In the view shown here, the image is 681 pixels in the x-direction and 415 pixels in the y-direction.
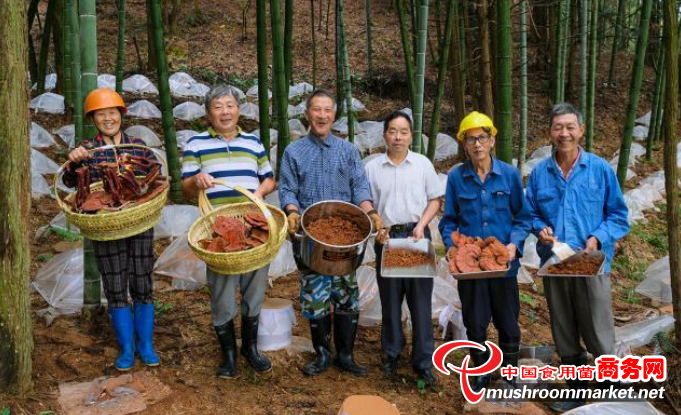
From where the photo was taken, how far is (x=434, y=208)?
2854mm

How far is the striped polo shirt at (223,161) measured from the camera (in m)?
2.77

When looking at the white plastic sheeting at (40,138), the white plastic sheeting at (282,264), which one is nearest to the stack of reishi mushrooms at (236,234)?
the white plastic sheeting at (282,264)

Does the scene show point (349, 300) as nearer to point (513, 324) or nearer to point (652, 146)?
point (513, 324)

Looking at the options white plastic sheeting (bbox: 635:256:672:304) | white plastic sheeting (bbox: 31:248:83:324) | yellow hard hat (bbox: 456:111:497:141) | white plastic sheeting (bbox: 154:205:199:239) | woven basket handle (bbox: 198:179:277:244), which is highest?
yellow hard hat (bbox: 456:111:497:141)

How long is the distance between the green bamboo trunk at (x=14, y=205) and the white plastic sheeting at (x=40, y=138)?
4366 millimetres

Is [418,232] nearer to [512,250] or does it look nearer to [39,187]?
[512,250]

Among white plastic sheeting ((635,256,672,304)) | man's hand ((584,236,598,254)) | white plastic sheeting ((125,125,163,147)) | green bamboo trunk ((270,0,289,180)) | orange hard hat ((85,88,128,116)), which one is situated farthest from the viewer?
white plastic sheeting ((125,125,163,147))

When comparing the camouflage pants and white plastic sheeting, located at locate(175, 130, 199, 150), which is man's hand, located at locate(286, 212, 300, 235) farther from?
white plastic sheeting, located at locate(175, 130, 199, 150)

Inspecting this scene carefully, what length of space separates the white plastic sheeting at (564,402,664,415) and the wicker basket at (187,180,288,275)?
144 centimetres

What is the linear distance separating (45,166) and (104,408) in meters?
3.95

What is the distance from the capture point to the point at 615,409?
248cm

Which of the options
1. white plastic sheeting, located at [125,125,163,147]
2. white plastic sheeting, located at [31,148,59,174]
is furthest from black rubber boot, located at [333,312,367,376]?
white plastic sheeting, located at [125,125,163,147]

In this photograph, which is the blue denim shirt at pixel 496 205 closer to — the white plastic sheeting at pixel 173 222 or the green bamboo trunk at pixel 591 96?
the white plastic sheeting at pixel 173 222

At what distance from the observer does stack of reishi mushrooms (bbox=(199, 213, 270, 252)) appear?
2559 mm
